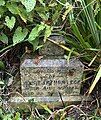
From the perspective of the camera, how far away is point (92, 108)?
2596 millimetres

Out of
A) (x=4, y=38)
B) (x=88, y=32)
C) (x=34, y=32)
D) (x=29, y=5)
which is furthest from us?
(x=88, y=32)

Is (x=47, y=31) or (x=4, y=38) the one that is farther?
(x=4, y=38)

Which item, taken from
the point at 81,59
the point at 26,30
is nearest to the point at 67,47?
the point at 81,59

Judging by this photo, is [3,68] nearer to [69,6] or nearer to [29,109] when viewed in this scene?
[29,109]

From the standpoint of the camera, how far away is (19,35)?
2.38 m

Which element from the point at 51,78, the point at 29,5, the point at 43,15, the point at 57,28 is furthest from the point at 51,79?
the point at 29,5

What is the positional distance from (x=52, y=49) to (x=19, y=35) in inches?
10.6

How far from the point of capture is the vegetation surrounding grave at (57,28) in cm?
233

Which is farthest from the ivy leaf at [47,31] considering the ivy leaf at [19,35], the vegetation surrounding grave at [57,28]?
the ivy leaf at [19,35]

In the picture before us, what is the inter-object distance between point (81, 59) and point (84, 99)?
1.07ft

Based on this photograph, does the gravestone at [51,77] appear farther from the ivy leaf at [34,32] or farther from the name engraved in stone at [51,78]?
the ivy leaf at [34,32]

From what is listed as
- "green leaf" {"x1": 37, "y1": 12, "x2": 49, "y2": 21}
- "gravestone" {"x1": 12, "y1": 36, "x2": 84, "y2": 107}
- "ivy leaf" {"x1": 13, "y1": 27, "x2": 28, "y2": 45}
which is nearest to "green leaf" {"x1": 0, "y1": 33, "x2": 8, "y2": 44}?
"ivy leaf" {"x1": 13, "y1": 27, "x2": 28, "y2": 45}

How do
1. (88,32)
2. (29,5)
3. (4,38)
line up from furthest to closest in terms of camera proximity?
Result: (88,32) < (4,38) < (29,5)

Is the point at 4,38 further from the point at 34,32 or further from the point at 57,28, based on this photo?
the point at 57,28
